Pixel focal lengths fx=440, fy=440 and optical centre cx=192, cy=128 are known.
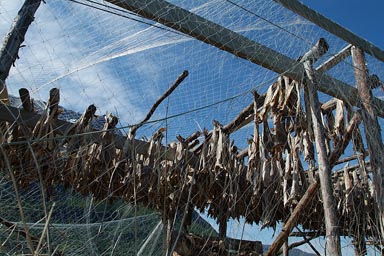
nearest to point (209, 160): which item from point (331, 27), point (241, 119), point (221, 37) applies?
point (241, 119)

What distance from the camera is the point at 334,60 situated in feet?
9.59

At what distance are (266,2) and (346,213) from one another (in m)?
2.17

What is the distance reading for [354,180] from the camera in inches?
146

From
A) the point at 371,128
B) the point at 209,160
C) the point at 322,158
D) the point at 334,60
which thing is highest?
the point at 334,60

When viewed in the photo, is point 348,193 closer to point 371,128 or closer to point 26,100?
point 371,128

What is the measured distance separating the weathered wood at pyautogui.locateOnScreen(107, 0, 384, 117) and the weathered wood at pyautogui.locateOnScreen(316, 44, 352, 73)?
0.08 metres

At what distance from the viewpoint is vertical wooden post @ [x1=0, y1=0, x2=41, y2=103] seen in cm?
207

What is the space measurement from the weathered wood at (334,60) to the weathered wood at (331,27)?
8 centimetres

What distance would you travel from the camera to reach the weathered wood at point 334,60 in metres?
2.91

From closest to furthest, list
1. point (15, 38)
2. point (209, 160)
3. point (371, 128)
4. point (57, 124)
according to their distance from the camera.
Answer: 1. point (15, 38)
2. point (57, 124)
3. point (371, 128)
4. point (209, 160)

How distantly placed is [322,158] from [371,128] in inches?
20.7

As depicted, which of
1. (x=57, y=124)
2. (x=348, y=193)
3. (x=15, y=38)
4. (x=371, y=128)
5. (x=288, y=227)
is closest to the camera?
(x=15, y=38)

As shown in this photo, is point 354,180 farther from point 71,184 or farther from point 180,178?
point 71,184

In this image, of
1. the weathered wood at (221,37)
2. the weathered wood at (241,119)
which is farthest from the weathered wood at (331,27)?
the weathered wood at (241,119)
